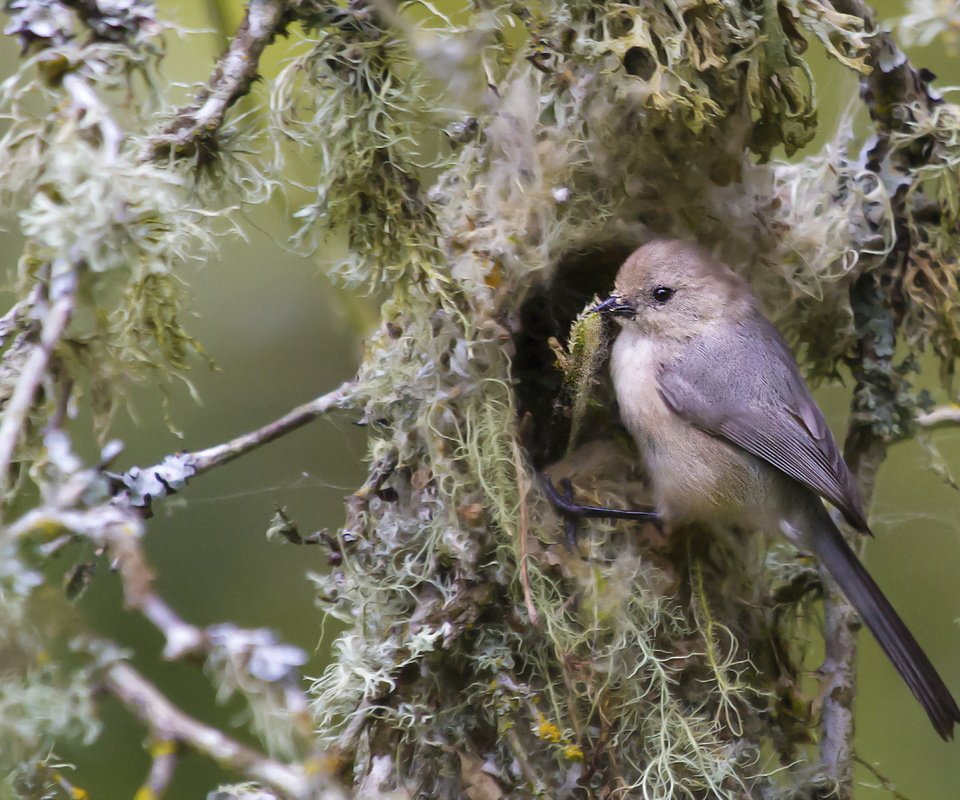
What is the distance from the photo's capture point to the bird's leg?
2396 mm

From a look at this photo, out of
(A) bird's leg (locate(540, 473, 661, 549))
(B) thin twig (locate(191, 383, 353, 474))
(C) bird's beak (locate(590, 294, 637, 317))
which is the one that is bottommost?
(A) bird's leg (locate(540, 473, 661, 549))

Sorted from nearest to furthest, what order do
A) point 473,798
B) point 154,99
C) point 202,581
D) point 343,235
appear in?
1. point 154,99
2. point 473,798
3. point 343,235
4. point 202,581

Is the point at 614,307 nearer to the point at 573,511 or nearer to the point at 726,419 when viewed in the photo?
the point at 726,419

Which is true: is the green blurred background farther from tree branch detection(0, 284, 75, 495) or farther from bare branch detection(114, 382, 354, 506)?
tree branch detection(0, 284, 75, 495)

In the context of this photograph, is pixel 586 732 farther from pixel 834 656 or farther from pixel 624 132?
pixel 624 132

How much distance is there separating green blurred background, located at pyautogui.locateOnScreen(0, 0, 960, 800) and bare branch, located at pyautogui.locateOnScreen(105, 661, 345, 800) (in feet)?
5.81

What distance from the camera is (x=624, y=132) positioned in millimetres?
2326

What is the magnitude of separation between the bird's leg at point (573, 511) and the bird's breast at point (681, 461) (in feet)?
0.23

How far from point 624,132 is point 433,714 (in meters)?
1.28

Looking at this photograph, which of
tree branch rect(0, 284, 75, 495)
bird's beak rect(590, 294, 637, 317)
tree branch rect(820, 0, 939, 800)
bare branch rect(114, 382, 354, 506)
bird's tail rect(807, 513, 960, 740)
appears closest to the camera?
tree branch rect(0, 284, 75, 495)

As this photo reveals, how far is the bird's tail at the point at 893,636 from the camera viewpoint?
2328 mm

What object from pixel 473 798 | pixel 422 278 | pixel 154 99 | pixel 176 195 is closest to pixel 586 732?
pixel 473 798

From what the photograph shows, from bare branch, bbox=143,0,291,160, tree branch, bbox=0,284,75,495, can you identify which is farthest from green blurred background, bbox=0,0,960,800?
tree branch, bbox=0,284,75,495

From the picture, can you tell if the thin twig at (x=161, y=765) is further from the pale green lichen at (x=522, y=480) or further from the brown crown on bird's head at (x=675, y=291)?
the brown crown on bird's head at (x=675, y=291)
